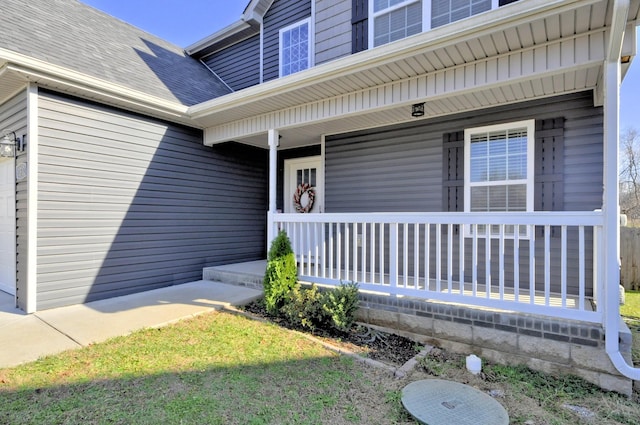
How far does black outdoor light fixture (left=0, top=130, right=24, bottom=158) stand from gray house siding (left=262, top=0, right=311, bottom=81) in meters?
4.37

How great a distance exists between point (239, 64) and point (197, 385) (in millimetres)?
7147

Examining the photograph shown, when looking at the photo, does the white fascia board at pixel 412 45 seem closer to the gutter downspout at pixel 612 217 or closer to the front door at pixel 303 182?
the gutter downspout at pixel 612 217

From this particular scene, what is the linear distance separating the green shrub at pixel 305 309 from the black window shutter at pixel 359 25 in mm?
3909

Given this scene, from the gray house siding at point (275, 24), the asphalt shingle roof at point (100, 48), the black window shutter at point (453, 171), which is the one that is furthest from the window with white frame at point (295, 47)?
the black window shutter at point (453, 171)

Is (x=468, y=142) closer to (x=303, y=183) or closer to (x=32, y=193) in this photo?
(x=303, y=183)

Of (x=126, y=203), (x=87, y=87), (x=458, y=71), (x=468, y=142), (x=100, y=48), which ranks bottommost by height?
(x=126, y=203)

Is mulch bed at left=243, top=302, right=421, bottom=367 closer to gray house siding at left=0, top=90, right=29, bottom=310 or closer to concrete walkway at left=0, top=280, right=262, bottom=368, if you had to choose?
concrete walkway at left=0, top=280, right=262, bottom=368

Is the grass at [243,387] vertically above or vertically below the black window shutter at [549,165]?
below

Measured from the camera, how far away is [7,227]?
512 cm

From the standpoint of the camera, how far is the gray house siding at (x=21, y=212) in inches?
173

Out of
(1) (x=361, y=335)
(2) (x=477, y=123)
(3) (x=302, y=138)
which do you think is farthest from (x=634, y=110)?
(1) (x=361, y=335)

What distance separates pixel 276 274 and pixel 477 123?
3.46 metres

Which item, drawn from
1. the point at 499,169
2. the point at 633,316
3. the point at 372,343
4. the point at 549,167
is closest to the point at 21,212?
the point at 372,343

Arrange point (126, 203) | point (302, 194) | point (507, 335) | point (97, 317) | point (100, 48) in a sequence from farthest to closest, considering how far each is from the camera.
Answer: point (302, 194), point (100, 48), point (126, 203), point (97, 317), point (507, 335)
